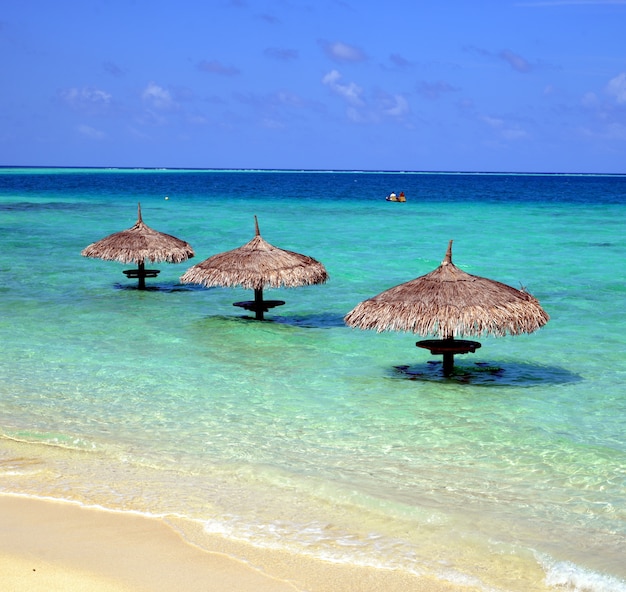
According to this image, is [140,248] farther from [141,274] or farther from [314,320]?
[314,320]

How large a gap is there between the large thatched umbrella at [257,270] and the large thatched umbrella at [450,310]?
348cm

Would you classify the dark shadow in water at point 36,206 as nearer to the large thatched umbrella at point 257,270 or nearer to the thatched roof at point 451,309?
the large thatched umbrella at point 257,270

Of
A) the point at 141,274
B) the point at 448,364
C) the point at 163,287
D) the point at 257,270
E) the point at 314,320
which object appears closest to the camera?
the point at 448,364

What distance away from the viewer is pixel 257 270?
14.5 m

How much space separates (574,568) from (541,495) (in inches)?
57.0

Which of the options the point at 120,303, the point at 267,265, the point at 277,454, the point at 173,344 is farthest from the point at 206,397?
the point at 120,303

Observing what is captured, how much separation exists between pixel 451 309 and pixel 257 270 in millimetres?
4660

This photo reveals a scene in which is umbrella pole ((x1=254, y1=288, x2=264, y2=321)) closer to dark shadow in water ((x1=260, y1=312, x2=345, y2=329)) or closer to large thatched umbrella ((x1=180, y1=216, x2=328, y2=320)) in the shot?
large thatched umbrella ((x1=180, y1=216, x2=328, y2=320))

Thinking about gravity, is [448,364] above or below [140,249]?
below

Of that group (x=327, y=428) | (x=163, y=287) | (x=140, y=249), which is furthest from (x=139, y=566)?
(x=163, y=287)

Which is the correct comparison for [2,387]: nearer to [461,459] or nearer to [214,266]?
[214,266]

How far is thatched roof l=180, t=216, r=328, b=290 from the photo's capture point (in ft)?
47.6

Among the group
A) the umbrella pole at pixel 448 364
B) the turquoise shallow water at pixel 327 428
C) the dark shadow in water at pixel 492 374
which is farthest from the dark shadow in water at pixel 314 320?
the umbrella pole at pixel 448 364

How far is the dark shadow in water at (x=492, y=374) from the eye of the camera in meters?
11.7
